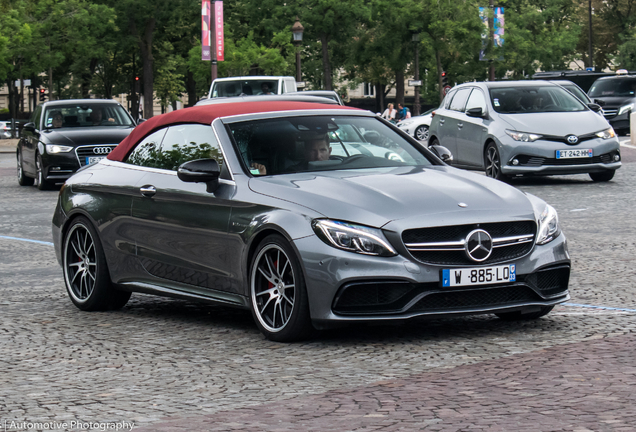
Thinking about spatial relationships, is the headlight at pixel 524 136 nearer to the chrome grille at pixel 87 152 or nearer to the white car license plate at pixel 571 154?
the white car license plate at pixel 571 154

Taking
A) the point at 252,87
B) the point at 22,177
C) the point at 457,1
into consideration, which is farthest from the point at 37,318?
the point at 457,1

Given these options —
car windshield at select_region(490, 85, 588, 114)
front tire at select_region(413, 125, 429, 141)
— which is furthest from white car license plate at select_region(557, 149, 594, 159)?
front tire at select_region(413, 125, 429, 141)

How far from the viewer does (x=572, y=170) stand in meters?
17.7

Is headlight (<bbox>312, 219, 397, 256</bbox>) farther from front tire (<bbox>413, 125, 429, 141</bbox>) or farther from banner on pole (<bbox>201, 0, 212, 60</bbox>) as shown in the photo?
front tire (<bbox>413, 125, 429, 141</bbox>)

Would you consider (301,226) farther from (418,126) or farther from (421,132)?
(421,132)

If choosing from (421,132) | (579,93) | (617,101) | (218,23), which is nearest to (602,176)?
(579,93)

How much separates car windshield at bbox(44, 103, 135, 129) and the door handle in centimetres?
1392

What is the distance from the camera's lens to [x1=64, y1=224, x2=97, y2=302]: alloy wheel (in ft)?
26.5

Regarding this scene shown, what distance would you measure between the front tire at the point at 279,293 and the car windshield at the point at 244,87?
22674mm

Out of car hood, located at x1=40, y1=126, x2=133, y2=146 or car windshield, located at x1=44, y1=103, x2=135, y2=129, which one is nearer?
car hood, located at x1=40, y1=126, x2=133, y2=146

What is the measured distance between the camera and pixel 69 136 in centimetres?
2073

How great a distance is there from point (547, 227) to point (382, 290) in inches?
45.6

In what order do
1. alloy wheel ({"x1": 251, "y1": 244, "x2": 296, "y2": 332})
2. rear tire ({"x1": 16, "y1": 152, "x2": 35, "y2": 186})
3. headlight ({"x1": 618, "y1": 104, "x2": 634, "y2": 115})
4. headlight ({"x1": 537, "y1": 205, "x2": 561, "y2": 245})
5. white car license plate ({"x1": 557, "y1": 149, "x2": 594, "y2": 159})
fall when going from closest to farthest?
alloy wheel ({"x1": 251, "y1": 244, "x2": 296, "y2": 332}) < headlight ({"x1": 537, "y1": 205, "x2": 561, "y2": 245}) < white car license plate ({"x1": 557, "y1": 149, "x2": 594, "y2": 159}) < rear tire ({"x1": 16, "y1": 152, "x2": 35, "y2": 186}) < headlight ({"x1": 618, "y1": 104, "x2": 634, "y2": 115})

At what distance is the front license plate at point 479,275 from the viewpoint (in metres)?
6.18
